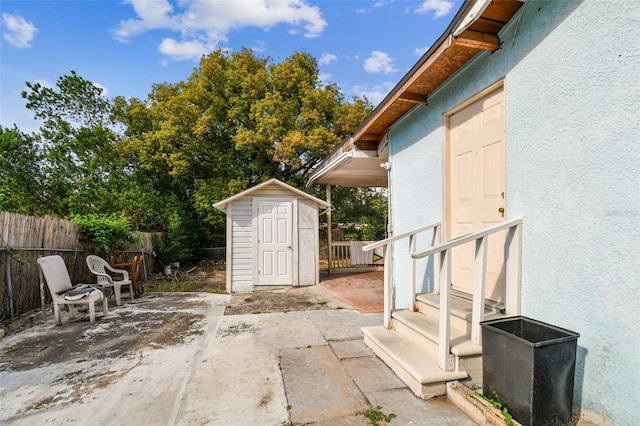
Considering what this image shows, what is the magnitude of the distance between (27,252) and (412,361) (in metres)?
5.86

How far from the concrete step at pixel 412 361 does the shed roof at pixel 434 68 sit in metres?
2.65

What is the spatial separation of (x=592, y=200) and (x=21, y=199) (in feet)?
45.8

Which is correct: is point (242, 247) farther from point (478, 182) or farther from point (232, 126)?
point (232, 126)

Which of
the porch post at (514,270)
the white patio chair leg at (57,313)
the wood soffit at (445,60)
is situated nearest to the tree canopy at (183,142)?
the white patio chair leg at (57,313)

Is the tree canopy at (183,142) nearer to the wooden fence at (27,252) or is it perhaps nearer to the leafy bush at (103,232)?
the leafy bush at (103,232)

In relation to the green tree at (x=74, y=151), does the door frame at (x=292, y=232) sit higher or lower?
lower

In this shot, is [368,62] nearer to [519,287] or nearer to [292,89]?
[292,89]

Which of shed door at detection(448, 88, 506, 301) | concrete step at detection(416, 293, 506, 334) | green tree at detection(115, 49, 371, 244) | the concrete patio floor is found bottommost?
the concrete patio floor

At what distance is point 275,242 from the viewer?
25.0ft

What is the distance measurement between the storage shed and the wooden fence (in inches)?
116

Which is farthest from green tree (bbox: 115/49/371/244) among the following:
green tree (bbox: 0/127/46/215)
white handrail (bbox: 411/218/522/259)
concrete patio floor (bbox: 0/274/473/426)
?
white handrail (bbox: 411/218/522/259)

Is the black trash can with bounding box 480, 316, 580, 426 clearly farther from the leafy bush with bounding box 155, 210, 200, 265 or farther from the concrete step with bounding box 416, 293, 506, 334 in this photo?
the leafy bush with bounding box 155, 210, 200, 265

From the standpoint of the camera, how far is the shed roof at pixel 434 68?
2.42 metres

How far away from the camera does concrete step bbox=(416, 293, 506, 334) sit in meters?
2.68
